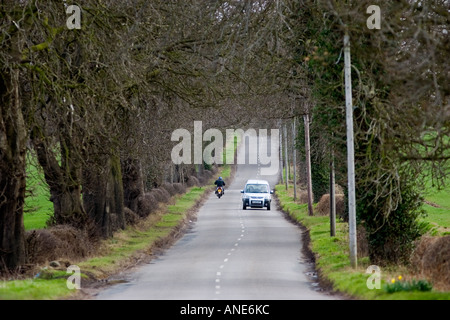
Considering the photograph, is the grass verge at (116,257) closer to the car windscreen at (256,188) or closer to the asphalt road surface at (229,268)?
the asphalt road surface at (229,268)

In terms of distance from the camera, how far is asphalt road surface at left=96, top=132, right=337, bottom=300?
68.6ft

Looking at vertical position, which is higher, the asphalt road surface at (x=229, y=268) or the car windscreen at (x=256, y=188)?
the car windscreen at (x=256, y=188)

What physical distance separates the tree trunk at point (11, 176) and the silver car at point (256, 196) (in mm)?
41738

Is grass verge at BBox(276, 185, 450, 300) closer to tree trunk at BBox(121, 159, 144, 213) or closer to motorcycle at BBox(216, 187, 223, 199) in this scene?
tree trunk at BBox(121, 159, 144, 213)

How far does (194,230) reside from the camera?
157 feet

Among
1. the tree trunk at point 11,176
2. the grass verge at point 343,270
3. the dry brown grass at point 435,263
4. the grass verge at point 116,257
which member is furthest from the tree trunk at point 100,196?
the dry brown grass at point 435,263

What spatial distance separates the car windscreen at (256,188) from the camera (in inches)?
2660

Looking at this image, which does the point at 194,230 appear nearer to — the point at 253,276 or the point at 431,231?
the point at 431,231

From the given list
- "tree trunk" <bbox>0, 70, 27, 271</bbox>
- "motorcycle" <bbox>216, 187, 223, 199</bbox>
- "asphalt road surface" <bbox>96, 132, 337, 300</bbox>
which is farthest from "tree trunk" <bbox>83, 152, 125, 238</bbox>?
"motorcycle" <bbox>216, 187, 223, 199</bbox>

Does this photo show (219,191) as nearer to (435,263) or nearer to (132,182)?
(132,182)

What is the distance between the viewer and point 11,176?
2417 cm

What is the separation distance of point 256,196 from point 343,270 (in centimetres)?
4137

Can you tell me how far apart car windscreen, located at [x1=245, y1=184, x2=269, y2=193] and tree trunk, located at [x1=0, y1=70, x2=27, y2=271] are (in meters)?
43.3

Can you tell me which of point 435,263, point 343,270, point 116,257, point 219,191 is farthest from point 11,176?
point 219,191
